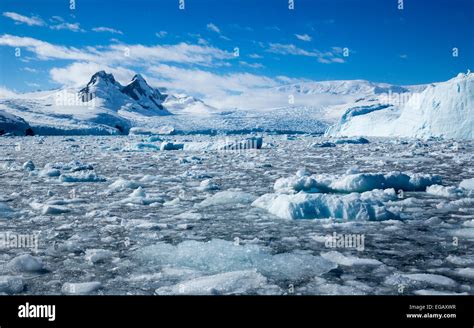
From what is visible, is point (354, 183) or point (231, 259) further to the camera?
point (354, 183)

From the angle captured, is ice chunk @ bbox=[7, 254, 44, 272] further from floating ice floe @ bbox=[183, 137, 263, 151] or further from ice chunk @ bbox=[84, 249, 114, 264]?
floating ice floe @ bbox=[183, 137, 263, 151]

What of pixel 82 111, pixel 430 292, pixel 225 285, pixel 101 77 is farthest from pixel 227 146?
pixel 101 77

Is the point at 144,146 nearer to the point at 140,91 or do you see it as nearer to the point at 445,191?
the point at 445,191

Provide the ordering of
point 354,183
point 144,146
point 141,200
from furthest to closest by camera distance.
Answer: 1. point 144,146
2. point 354,183
3. point 141,200

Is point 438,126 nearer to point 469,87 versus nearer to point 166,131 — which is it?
point 469,87

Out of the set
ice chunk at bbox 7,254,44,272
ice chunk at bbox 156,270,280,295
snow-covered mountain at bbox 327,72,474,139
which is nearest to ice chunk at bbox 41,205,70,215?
ice chunk at bbox 7,254,44,272

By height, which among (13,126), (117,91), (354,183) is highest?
(117,91)

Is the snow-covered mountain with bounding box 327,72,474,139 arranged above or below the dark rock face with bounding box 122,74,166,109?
below

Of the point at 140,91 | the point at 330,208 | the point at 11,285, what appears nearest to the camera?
the point at 11,285
